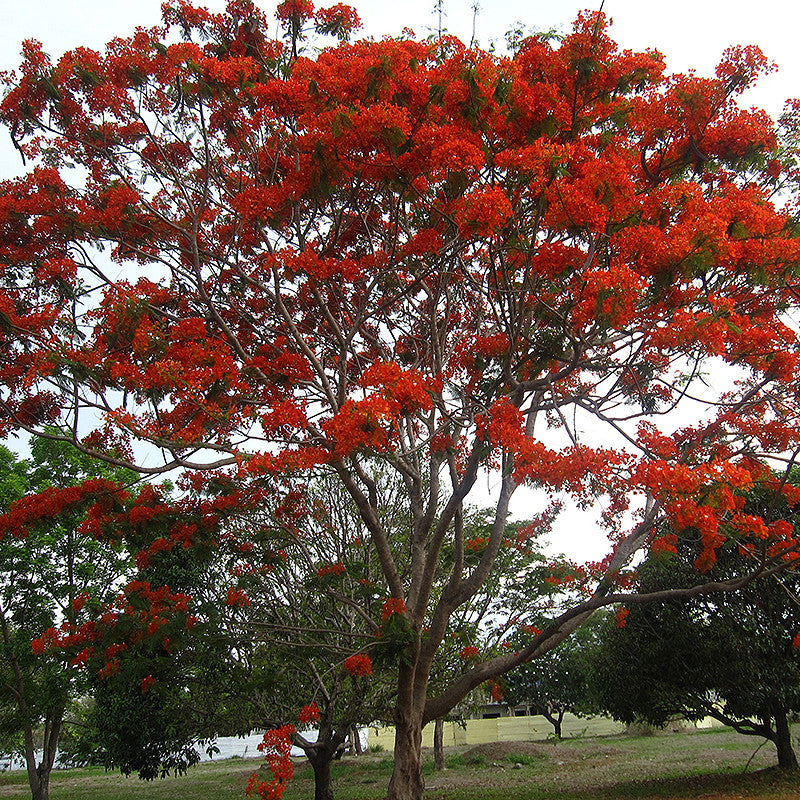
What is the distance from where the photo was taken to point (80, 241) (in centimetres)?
690

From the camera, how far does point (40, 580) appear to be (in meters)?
13.2

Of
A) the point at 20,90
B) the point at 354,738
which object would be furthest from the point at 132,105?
the point at 354,738

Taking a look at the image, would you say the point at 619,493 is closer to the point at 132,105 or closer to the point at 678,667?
the point at 678,667

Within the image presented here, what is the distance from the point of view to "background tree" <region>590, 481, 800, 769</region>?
357 inches

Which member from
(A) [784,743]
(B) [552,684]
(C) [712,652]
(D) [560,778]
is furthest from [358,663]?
(B) [552,684]

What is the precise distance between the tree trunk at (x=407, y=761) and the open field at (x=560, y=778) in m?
3.90

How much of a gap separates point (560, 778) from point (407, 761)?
27.2 ft

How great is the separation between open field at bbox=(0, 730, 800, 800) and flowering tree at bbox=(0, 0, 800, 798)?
4.37 metres

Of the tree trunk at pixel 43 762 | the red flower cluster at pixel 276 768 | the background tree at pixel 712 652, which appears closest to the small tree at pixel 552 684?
the background tree at pixel 712 652

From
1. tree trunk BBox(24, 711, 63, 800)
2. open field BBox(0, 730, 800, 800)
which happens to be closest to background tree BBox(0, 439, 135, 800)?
tree trunk BBox(24, 711, 63, 800)

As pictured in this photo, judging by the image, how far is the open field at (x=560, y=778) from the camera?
31.8 ft

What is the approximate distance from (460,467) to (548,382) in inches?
95.0

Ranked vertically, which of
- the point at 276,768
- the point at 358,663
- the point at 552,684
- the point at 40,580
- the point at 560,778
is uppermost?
the point at 40,580

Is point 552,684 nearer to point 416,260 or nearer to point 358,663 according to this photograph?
point 358,663
